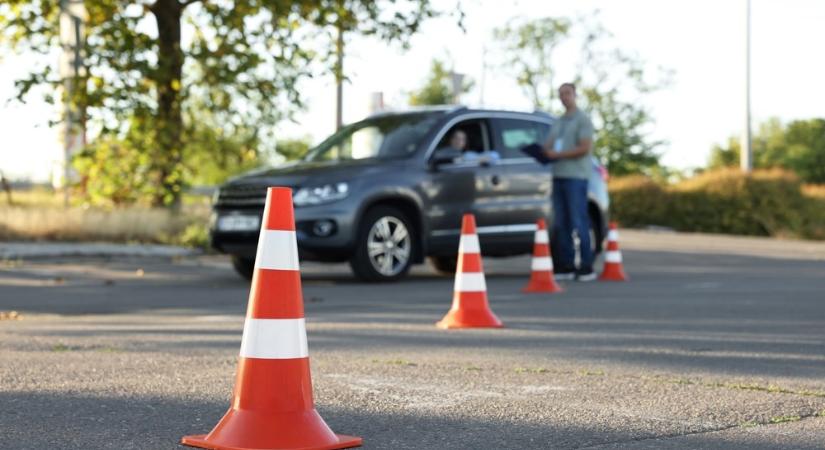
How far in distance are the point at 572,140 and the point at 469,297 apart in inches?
198

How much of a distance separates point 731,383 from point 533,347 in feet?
5.27

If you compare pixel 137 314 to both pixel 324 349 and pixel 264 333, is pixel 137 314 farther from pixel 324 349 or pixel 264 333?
pixel 264 333

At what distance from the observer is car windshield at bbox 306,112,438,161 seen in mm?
13750

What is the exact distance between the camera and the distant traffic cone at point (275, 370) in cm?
432

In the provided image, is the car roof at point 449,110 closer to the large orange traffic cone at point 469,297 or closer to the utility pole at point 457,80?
the large orange traffic cone at point 469,297

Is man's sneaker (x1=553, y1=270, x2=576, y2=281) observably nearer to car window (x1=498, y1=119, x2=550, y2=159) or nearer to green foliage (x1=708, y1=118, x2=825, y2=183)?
car window (x1=498, y1=119, x2=550, y2=159)

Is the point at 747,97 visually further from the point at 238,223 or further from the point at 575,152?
the point at 238,223

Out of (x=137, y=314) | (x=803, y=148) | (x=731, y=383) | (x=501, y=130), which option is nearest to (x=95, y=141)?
(x=501, y=130)

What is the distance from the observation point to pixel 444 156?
13.7 meters

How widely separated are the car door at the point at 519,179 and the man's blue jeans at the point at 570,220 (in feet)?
1.84

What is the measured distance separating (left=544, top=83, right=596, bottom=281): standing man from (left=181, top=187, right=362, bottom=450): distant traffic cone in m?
9.09

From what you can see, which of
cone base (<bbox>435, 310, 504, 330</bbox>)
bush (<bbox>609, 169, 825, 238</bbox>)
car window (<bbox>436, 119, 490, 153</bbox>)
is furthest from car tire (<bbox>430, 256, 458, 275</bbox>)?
bush (<bbox>609, 169, 825, 238</bbox>)

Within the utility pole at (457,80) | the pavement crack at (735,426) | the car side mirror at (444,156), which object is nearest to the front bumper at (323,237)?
the car side mirror at (444,156)

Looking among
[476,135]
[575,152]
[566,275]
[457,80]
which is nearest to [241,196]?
[476,135]
